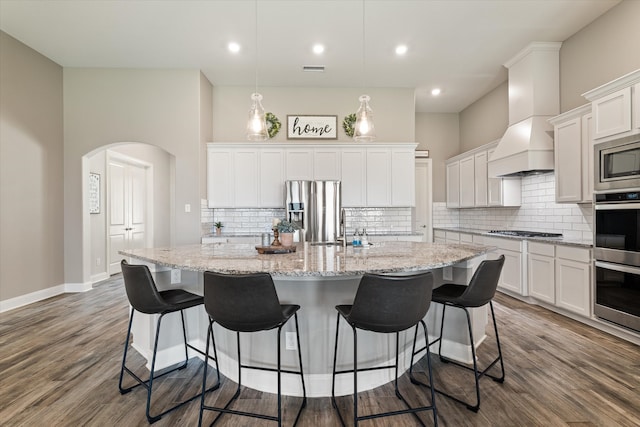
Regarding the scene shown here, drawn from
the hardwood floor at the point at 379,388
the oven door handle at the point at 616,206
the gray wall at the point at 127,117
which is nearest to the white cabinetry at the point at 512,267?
the hardwood floor at the point at 379,388

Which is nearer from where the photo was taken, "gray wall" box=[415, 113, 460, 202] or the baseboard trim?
the baseboard trim

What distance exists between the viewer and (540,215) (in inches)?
184

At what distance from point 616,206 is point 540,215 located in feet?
5.80

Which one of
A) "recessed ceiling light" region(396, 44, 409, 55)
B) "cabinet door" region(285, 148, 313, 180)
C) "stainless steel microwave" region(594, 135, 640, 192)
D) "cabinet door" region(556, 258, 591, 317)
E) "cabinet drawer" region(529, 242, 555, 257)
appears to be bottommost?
"cabinet door" region(556, 258, 591, 317)

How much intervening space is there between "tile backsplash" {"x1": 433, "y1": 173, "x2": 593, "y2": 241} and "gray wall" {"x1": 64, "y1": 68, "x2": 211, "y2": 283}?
5.22 m

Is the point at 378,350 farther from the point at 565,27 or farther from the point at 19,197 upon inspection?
the point at 19,197

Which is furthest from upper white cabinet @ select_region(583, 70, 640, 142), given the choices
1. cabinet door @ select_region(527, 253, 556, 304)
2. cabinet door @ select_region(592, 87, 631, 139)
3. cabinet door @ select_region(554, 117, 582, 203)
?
cabinet door @ select_region(527, 253, 556, 304)

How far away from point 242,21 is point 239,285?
3433 millimetres

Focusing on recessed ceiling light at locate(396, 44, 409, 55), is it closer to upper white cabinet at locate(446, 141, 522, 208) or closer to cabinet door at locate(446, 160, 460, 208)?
upper white cabinet at locate(446, 141, 522, 208)

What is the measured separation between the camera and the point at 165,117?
16.3 ft

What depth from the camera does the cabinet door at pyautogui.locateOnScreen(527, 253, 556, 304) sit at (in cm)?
379

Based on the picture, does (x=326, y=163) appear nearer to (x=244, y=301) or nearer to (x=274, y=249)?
(x=274, y=249)

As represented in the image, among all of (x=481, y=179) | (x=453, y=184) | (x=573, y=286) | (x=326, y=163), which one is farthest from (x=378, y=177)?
(x=573, y=286)

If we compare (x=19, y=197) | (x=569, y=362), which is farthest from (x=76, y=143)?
(x=569, y=362)
